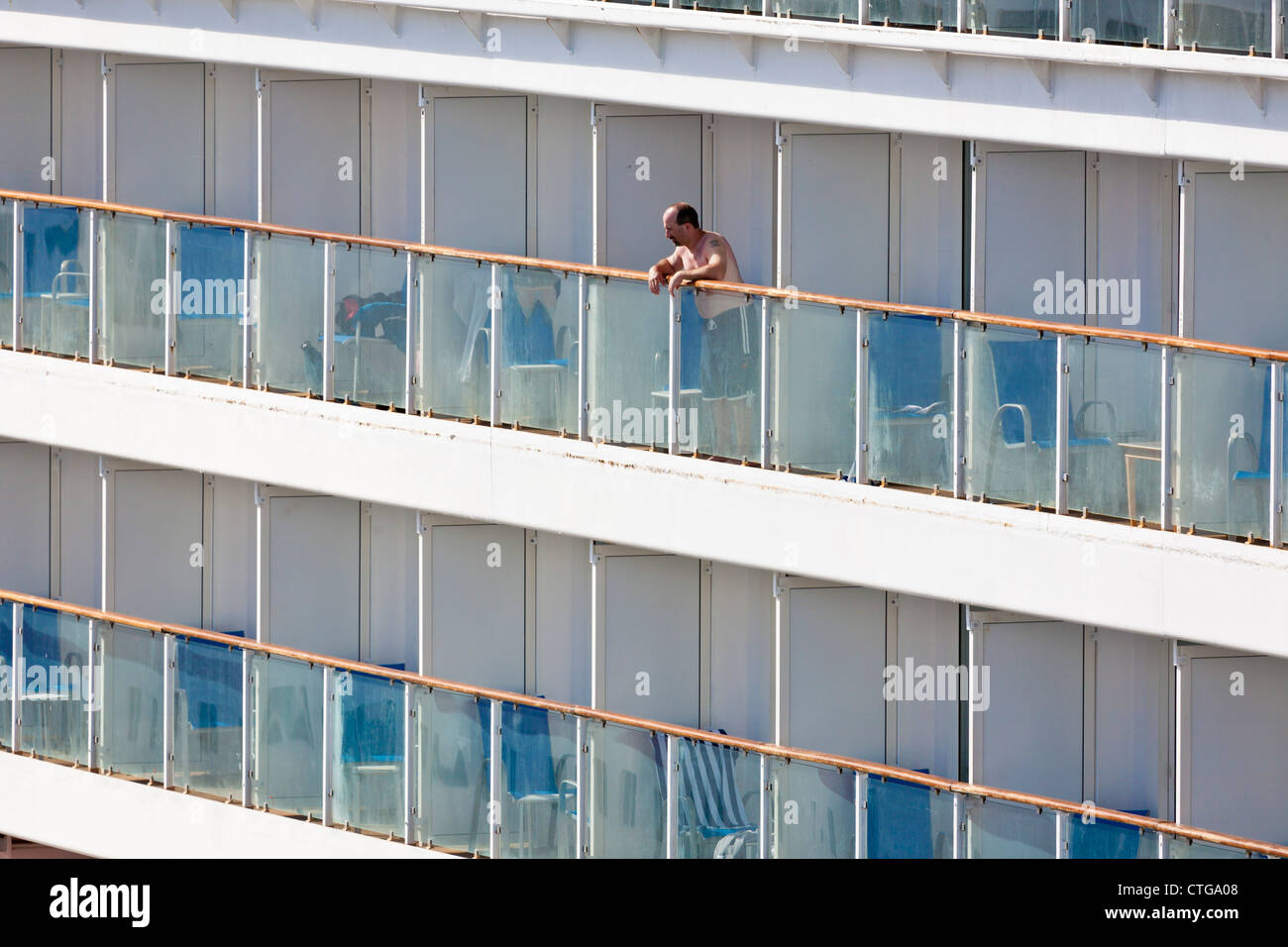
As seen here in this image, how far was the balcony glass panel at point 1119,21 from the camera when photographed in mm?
17156

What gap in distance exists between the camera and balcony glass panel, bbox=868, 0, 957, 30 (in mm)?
18188

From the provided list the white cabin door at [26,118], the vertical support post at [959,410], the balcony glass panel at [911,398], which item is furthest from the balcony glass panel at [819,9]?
the white cabin door at [26,118]

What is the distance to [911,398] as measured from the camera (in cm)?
1723

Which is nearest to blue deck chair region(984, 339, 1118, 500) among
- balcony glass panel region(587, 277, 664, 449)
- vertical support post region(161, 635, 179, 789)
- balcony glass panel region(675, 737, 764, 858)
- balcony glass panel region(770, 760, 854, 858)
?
balcony glass panel region(587, 277, 664, 449)

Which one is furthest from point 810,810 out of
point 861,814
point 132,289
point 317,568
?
point 132,289

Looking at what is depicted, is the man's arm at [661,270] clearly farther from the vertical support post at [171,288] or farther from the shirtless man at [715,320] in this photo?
the vertical support post at [171,288]

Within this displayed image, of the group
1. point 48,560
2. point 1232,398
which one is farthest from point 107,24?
point 1232,398

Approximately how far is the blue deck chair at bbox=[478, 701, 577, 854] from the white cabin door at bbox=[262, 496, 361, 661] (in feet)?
12.3

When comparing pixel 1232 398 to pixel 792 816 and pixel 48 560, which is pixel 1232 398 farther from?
pixel 48 560

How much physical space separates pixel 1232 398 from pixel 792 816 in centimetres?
421

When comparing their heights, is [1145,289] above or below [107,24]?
below

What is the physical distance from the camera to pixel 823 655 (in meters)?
20.0

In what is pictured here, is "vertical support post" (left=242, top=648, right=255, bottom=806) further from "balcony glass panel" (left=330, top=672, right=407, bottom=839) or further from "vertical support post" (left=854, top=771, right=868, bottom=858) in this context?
"vertical support post" (left=854, top=771, right=868, bottom=858)

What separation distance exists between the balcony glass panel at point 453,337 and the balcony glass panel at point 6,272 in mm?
4067
